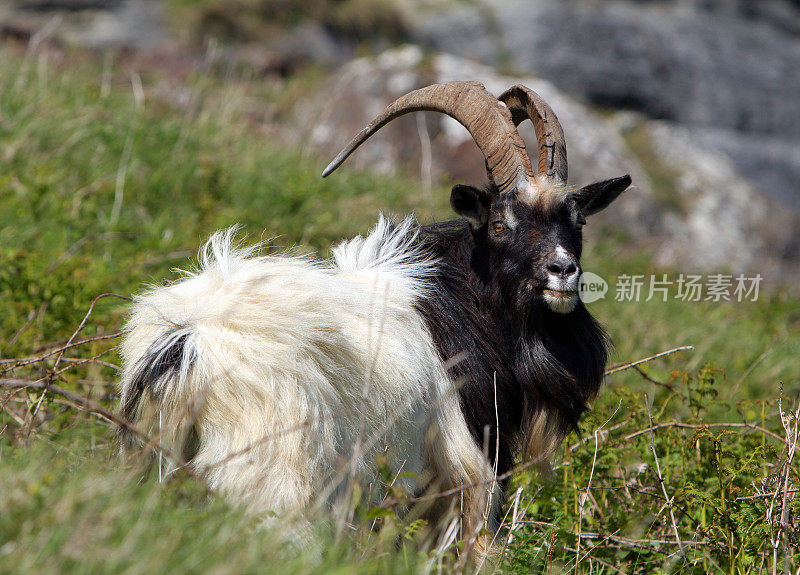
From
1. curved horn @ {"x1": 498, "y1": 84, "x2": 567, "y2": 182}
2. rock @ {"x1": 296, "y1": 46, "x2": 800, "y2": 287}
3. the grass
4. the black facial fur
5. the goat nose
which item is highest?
curved horn @ {"x1": 498, "y1": 84, "x2": 567, "y2": 182}

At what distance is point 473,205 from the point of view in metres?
3.70

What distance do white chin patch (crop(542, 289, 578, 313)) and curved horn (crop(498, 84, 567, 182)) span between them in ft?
2.05

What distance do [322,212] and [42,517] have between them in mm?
4899

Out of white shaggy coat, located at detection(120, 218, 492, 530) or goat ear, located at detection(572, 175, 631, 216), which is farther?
goat ear, located at detection(572, 175, 631, 216)

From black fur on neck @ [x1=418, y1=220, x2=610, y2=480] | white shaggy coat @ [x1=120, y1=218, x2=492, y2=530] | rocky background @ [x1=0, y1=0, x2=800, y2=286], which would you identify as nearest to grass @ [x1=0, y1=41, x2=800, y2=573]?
white shaggy coat @ [x1=120, y1=218, x2=492, y2=530]

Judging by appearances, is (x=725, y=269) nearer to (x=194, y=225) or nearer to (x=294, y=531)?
(x=194, y=225)

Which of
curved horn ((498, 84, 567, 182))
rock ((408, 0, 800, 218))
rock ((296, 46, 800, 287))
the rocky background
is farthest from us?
rock ((408, 0, 800, 218))

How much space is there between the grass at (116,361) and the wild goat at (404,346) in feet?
0.78

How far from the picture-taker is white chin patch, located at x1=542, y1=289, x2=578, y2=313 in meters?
3.36

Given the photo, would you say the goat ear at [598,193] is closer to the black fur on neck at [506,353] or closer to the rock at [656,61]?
the black fur on neck at [506,353]

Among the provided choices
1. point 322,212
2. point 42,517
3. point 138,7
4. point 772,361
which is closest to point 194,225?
point 322,212

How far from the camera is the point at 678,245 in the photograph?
33.0 feet

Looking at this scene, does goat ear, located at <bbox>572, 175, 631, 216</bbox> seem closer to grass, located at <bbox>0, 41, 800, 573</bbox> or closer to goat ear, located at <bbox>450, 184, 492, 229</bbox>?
goat ear, located at <bbox>450, 184, 492, 229</bbox>

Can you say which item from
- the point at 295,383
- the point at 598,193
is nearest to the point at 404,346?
the point at 295,383
